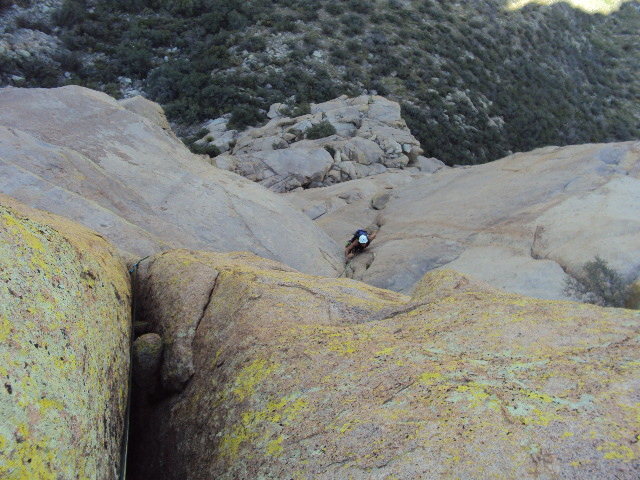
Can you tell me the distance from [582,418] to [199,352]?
2569mm

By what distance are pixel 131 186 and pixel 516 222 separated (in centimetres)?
703

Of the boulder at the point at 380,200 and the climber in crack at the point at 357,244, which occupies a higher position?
the climber in crack at the point at 357,244

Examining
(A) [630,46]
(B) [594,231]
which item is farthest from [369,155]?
(A) [630,46]

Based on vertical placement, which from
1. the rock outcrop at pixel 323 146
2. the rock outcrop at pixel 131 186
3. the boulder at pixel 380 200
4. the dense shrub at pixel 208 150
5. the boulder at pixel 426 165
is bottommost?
the dense shrub at pixel 208 150

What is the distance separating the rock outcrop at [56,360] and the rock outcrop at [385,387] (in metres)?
0.58

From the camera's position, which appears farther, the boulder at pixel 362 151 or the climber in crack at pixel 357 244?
the boulder at pixel 362 151

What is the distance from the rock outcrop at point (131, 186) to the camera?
761cm

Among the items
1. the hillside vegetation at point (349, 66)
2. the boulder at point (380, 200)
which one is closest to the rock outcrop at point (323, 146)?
the hillside vegetation at point (349, 66)

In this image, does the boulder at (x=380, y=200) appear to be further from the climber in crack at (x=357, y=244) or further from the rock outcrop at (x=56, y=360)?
the rock outcrop at (x=56, y=360)

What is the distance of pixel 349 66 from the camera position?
3244 cm

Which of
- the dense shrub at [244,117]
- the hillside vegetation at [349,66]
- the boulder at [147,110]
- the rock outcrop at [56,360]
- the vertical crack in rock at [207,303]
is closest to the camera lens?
the rock outcrop at [56,360]

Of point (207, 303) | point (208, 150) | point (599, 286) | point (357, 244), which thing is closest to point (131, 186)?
point (357, 244)

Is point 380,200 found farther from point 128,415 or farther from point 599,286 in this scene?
point 128,415

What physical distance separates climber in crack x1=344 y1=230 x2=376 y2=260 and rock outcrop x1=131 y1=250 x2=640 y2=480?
7281 mm
